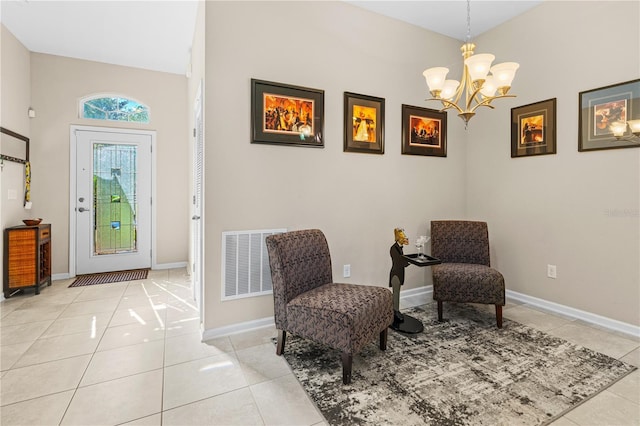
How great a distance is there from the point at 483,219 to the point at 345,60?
8.54 ft

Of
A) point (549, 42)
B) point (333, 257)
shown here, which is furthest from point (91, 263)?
point (549, 42)

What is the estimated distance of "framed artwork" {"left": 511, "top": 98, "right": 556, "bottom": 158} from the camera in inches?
126

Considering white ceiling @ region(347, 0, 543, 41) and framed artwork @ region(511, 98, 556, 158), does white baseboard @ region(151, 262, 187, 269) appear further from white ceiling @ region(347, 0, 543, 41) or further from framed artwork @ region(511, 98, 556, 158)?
framed artwork @ region(511, 98, 556, 158)

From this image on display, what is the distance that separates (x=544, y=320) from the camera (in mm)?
2992

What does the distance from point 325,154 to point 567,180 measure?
2.48 meters

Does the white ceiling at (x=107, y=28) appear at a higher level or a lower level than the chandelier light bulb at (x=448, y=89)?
higher

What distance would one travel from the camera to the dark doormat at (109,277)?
4.21m

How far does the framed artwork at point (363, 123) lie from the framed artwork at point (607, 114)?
1.93 m

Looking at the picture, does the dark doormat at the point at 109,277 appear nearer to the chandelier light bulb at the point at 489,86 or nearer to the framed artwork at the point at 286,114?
the framed artwork at the point at 286,114

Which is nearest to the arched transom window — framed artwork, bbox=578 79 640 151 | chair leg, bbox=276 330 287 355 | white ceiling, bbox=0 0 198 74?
white ceiling, bbox=0 0 198 74

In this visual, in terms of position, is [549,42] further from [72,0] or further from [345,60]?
[72,0]

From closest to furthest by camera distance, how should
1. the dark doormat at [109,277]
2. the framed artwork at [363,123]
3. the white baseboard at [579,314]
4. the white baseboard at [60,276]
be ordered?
the white baseboard at [579,314] → the framed artwork at [363,123] → the dark doormat at [109,277] → the white baseboard at [60,276]

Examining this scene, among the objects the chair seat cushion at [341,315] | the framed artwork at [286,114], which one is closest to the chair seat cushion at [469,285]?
the chair seat cushion at [341,315]

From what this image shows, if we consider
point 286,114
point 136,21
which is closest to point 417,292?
point 286,114
